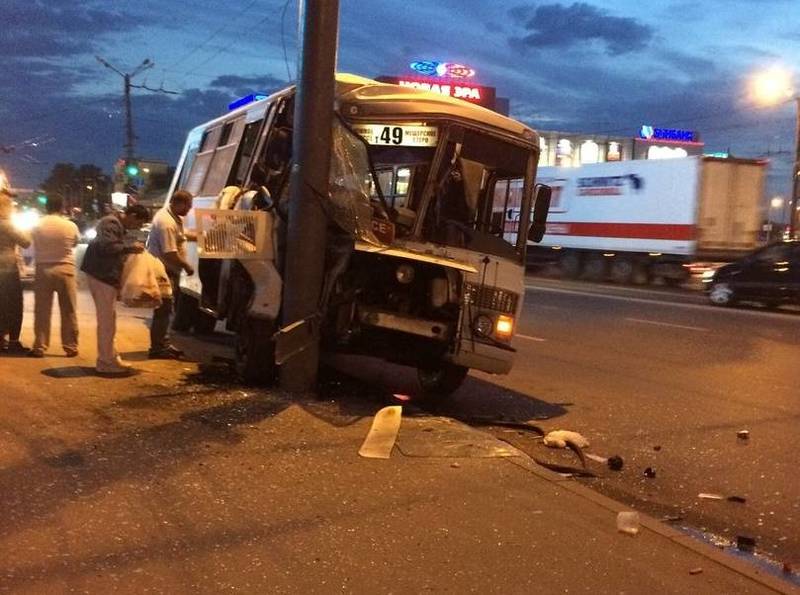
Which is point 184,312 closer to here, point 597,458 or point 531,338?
point 531,338

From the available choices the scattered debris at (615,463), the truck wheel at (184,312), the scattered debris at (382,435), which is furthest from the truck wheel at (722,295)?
the scattered debris at (382,435)

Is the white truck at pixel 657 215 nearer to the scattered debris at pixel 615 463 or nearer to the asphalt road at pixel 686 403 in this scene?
the asphalt road at pixel 686 403

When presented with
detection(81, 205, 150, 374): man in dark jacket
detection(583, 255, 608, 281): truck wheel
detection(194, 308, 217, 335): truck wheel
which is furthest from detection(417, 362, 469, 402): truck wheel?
detection(583, 255, 608, 281): truck wheel

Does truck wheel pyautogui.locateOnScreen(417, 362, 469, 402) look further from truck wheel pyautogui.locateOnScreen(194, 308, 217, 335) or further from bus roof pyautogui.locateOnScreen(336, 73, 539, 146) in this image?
truck wheel pyautogui.locateOnScreen(194, 308, 217, 335)

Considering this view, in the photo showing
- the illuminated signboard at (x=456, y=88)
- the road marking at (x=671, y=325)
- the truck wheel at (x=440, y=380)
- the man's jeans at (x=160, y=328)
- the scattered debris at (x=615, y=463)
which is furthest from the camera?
the illuminated signboard at (x=456, y=88)

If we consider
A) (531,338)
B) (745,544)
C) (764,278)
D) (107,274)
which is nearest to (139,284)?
(107,274)

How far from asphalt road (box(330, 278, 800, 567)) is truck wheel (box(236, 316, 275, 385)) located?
1.65 meters

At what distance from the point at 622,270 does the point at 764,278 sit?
31.3 feet

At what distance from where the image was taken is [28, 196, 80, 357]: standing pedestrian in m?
8.22

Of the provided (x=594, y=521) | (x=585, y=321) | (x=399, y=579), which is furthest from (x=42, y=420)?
(x=585, y=321)

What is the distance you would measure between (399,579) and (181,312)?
7.88m

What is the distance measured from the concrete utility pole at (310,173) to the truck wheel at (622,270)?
23376 mm

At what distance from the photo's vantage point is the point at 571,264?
1240 inches

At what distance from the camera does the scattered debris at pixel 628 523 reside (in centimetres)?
454
